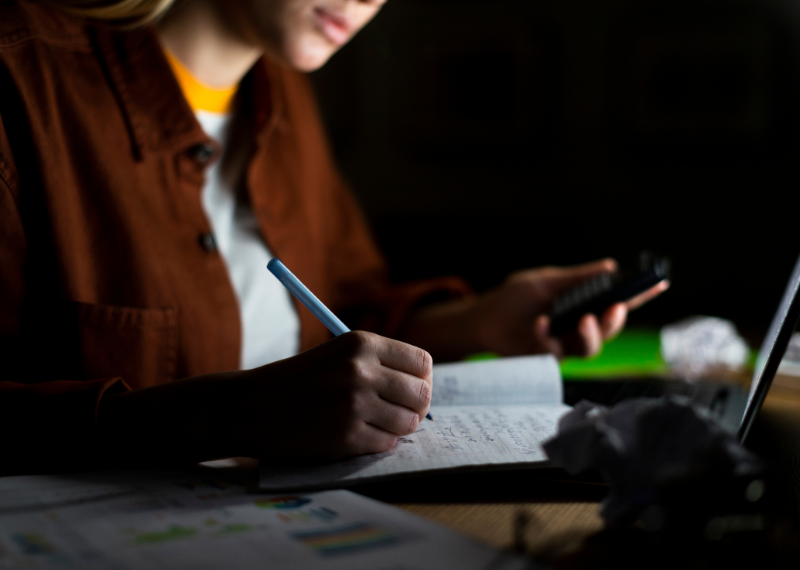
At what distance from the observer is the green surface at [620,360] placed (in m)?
0.81

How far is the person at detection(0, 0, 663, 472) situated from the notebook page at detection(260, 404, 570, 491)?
12mm

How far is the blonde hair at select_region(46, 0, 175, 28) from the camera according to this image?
600mm

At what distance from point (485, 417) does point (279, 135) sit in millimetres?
562

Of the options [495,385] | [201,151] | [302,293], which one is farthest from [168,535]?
[201,151]

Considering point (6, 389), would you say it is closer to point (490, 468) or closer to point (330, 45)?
point (490, 468)

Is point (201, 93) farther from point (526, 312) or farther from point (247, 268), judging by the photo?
point (526, 312)

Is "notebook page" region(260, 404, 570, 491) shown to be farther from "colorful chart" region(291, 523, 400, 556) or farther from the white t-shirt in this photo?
the white t-shirt

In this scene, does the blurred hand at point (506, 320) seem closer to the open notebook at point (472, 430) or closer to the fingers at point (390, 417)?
the open notebook at point (472, 430)

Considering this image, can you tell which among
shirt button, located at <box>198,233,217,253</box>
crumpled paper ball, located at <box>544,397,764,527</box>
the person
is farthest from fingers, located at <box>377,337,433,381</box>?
A: shirt button, located at <box>198,233,217,253</box>

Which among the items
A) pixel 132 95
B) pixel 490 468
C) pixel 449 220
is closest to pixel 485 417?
pixel 490 468

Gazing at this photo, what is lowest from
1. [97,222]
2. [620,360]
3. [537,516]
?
[620,360]

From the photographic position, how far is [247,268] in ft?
2.46

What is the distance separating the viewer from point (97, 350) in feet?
1.85

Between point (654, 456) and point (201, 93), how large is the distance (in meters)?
0.65
